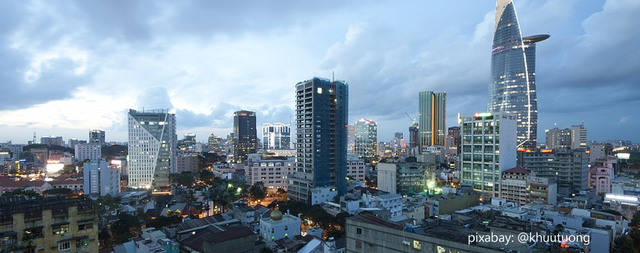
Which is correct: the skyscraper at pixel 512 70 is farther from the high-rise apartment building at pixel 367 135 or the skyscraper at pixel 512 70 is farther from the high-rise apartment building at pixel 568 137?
the high-rise apartment building at pixel 367 135

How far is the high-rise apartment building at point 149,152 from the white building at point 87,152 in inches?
2445

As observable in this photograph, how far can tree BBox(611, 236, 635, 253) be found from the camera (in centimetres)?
2577

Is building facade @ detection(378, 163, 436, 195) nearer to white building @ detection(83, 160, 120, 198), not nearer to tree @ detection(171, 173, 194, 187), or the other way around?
tree @ detection(171, 173, 194, 187)

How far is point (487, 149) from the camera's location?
5822 cm

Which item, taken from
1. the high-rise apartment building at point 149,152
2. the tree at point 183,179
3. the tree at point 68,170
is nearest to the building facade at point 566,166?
the tree at point 183,179

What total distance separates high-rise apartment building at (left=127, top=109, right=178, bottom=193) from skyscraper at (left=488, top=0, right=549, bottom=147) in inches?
4603

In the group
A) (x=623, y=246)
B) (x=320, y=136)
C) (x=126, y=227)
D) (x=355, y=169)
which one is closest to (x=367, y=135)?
(x=355, y=169)

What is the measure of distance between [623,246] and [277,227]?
30749mm

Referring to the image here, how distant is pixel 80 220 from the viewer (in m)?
16.5

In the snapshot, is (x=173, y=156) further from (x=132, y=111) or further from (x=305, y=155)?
(x=305, y=155)

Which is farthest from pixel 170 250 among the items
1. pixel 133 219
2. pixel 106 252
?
pixel 133 219

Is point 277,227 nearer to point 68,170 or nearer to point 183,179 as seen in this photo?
point 183,179

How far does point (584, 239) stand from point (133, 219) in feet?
146

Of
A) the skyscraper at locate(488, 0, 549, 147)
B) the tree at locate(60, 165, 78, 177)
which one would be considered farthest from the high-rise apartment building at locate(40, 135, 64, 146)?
the skyscraper at locate(488, 0, 549, 147)
